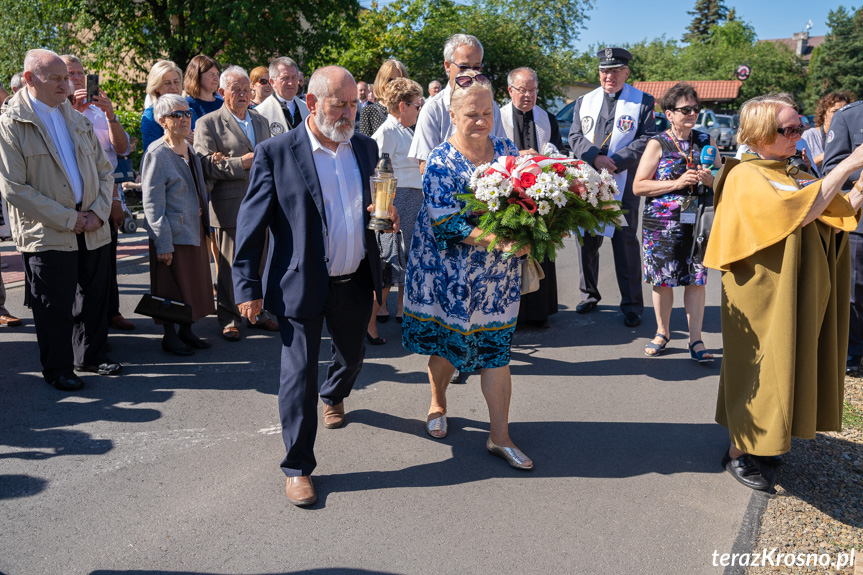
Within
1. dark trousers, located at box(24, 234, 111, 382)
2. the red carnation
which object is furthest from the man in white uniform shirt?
the red carnation

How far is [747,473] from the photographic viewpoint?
402cm

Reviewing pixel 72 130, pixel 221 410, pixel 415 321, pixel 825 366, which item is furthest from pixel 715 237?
pixel 72 130

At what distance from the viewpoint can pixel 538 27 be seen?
31734 millimetres

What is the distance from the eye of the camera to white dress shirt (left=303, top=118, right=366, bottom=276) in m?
3.80

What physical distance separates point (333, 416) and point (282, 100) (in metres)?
3.84

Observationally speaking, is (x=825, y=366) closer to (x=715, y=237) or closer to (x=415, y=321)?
(x=715, y=237)

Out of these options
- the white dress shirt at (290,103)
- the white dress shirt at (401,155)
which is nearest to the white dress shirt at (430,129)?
the white dress shirt at (401,155)

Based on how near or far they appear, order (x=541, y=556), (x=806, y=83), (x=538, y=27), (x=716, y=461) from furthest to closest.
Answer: (x=806, y=83), (x=538, y=27), (x=716, y=461), (x=541, y=556)

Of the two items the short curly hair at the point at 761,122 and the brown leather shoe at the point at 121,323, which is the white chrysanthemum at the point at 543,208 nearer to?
the short curly hair at the point at 761,122

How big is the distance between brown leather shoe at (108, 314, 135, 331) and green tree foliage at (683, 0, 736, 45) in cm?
11052

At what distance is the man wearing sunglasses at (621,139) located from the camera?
276 inches

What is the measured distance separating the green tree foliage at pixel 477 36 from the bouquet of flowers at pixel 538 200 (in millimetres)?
18715

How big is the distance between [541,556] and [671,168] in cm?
366

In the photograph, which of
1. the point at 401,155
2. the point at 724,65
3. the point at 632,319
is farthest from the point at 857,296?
the point at 724,65
